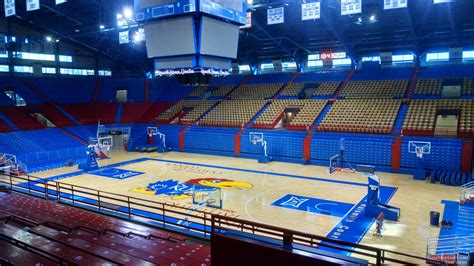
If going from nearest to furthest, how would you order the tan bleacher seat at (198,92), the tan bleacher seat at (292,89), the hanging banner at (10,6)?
1. the hanging banner at (10,6)
2. the tan bleacher seat at (292,89)
3. the tan bleacher seat at (198,92)

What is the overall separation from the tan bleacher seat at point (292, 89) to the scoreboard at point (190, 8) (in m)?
21.4

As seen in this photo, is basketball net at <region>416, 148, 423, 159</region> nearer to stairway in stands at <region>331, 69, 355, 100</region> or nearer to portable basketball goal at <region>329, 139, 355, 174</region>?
portable basketball goal at <region>329, 139, 355, 174</region>

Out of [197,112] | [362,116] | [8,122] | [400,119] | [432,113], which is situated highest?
[432,113]

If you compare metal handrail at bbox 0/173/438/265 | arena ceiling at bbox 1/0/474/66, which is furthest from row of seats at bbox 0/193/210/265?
arena ceiling at bbox 1/0/474/66

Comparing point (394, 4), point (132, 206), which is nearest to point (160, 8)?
point (132, 206)

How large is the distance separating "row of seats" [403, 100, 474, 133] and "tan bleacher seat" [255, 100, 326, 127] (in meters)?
6.95

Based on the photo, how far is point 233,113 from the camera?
32625mm

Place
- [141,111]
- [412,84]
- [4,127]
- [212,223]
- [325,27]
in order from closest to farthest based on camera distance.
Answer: [212,223]
[325,27]
[412,84]
[4,127]
[141,111]

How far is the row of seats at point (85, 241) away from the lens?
8.21 meters

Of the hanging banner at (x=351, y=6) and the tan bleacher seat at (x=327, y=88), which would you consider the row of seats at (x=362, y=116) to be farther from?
the hanging banner at (x=351, y=6)

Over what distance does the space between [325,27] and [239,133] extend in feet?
36.0

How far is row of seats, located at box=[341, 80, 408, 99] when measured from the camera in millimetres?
28000

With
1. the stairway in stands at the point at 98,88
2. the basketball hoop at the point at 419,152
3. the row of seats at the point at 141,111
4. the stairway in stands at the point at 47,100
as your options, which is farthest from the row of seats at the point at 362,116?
the stairway in stands at the point at 98,88

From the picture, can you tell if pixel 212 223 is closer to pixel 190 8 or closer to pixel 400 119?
pixel 190 8
